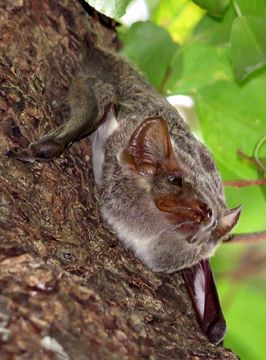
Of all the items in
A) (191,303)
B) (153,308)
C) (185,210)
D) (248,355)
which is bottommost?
(248,355)

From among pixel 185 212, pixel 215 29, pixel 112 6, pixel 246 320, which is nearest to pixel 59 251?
pixel 185 212

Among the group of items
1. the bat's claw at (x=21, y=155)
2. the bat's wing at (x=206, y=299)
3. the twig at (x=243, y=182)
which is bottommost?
the bat's wing at (x=206, y=299)

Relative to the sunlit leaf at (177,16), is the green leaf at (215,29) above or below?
above

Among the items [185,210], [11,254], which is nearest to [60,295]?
[11,254]

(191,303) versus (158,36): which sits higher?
(158,36)

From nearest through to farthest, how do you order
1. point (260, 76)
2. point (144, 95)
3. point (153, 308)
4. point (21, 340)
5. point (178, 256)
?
point (21, 340) → point (153, 308) → point (178, 256) → point (144, 95) → point (260, 76)

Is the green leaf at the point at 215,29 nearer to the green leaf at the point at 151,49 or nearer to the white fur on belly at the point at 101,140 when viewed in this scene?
the green leaf at the point at 151,49

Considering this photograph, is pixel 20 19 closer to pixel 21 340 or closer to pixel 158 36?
pixel 158 36

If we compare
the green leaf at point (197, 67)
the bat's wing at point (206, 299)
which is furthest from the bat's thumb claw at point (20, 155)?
the green leaf at point (197, 67)
